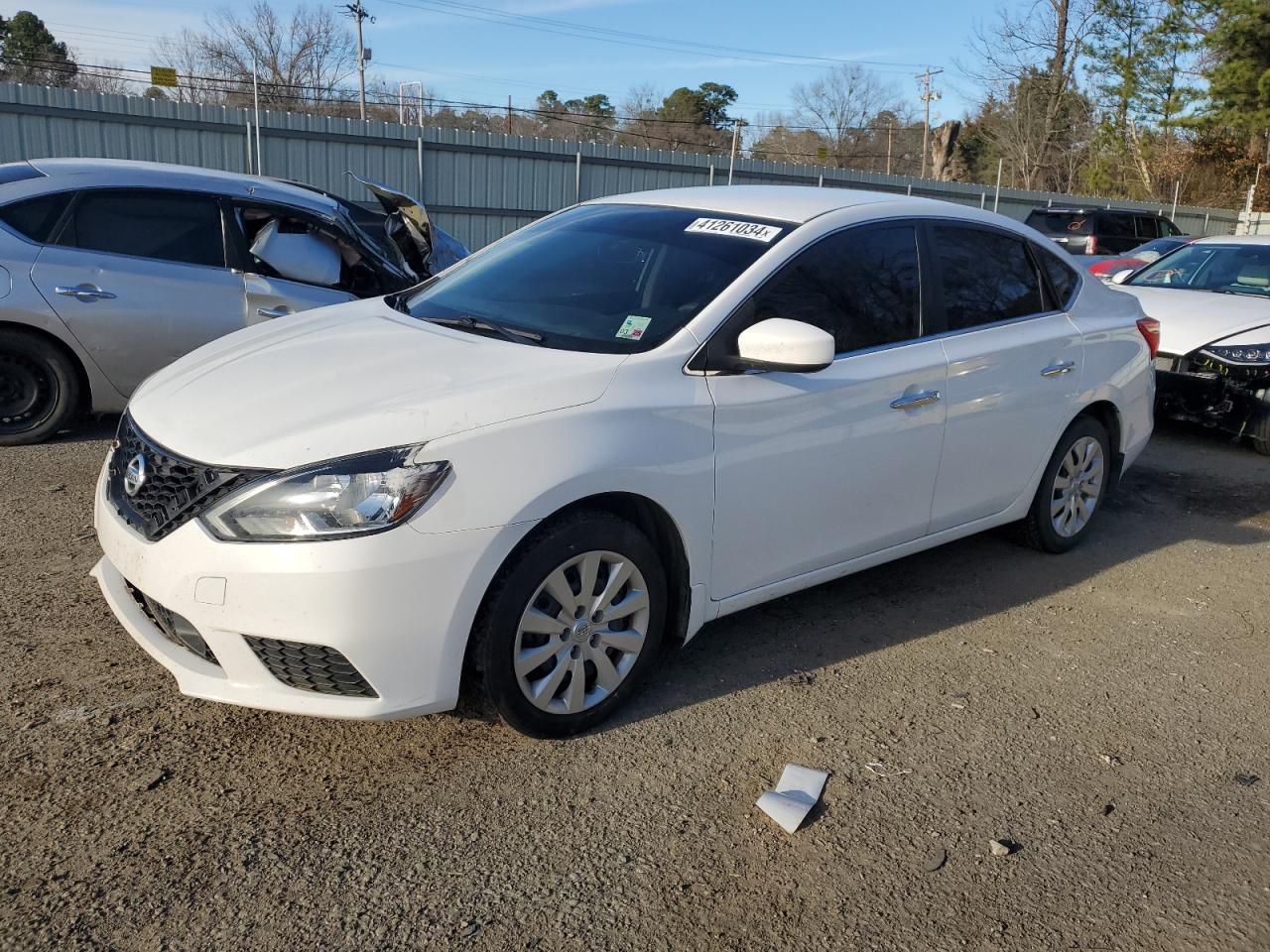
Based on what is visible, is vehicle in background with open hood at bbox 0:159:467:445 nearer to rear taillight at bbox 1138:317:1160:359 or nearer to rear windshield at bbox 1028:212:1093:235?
rear taillight at bbox 1138:317:1160:359

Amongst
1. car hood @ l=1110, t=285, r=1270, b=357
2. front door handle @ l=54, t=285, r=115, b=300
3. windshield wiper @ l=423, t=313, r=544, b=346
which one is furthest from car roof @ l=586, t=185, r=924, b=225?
car hood @ l=1110, t=285, r=1270, b=357

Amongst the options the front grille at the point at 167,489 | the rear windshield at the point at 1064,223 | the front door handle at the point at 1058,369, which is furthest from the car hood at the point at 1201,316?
the rear windshield at the point at 1064,223

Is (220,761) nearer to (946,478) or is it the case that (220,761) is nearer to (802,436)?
(802,436)

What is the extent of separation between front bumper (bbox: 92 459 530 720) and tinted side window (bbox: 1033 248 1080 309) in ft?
10.5

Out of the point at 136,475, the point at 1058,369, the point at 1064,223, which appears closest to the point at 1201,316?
the point at 1058,369

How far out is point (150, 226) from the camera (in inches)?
249

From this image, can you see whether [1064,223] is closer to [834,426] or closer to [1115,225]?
[1115,225]

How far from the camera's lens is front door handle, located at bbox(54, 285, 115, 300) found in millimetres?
Result: 5973

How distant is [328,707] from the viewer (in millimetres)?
2922

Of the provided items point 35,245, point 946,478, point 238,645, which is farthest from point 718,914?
point 35,245

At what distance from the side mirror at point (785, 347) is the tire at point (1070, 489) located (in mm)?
2074

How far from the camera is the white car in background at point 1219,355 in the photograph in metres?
7.43

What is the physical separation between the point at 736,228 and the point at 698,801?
2063 mm

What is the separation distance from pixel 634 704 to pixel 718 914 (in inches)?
41.1
